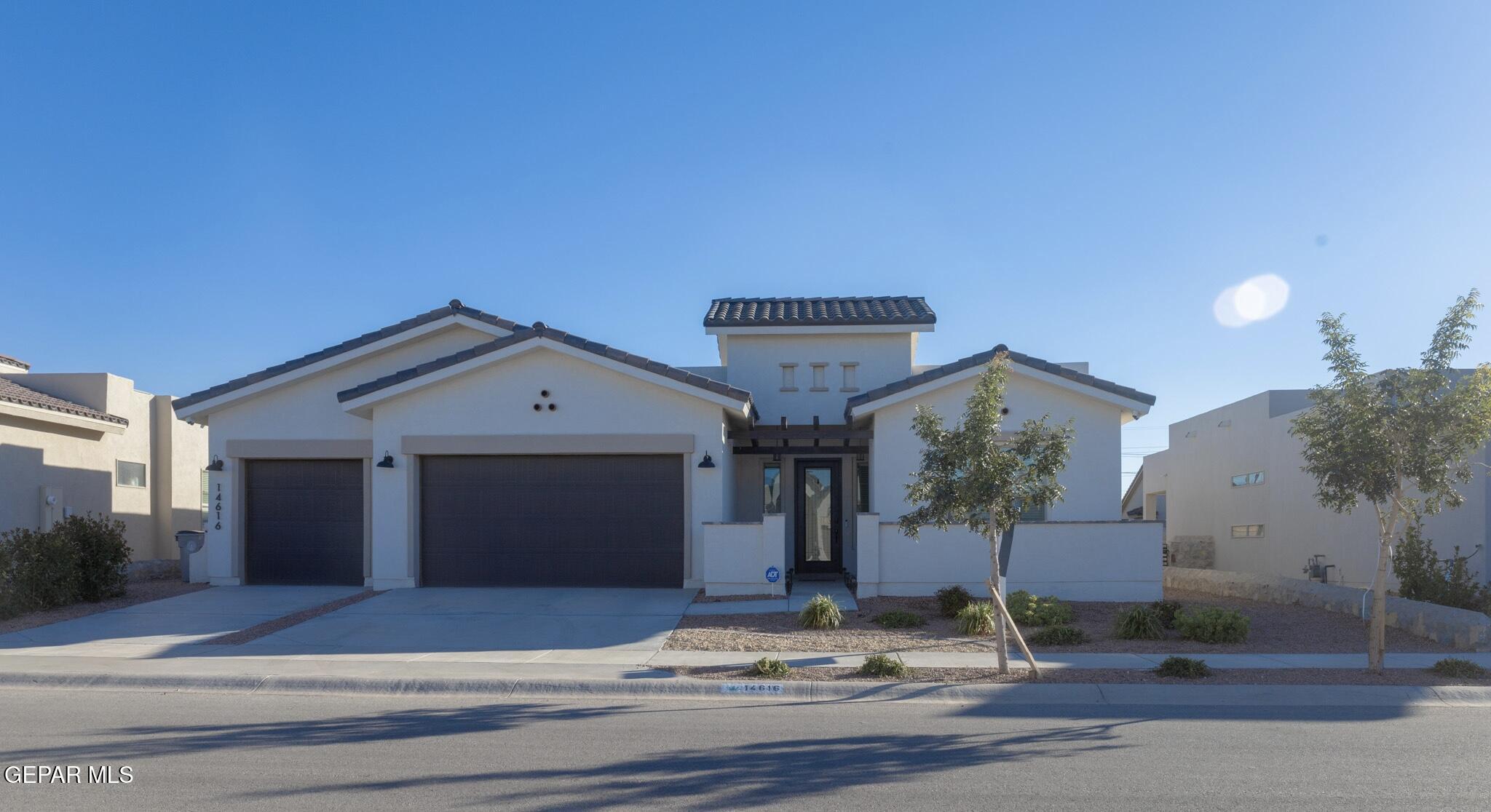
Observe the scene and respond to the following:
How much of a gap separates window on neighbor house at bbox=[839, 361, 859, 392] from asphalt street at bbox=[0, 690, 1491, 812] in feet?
39.9

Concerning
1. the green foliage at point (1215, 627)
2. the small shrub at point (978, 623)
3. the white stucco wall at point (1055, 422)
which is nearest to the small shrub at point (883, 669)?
the small shrub at point (978, 623)

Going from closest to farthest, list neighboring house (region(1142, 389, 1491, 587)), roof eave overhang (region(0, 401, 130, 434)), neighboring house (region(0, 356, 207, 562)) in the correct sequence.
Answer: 1. neighboring house (region(1142, 389, 1491, 587))
2. roof eave overhang (region(0, 401, 130, 434))
3. neighboring house (region(0, 356, 207, 562))

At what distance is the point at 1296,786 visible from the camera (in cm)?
686

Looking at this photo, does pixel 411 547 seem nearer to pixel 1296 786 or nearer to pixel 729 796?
pixel 729 796

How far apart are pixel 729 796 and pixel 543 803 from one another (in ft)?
3.90

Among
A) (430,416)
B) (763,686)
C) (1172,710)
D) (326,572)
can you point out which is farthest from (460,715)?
(326,572)

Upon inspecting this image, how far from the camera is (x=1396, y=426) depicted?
10789 mm

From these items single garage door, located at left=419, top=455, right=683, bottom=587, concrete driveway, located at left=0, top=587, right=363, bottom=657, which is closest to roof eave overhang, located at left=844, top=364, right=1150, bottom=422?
single garage door, located at left=419, top=455, right=683, bottom=587

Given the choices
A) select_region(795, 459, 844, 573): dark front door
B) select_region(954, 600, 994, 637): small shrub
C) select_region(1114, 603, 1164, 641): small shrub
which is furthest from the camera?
select_region(795, 459, 844, 573): dark front door

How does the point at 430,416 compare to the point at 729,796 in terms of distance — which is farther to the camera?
the point at 430,416

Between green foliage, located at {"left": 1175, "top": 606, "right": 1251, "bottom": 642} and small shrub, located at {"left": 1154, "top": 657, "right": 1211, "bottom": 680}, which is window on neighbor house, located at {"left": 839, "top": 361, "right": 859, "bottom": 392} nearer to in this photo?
green foliage, located at {"left": 1175, "top": 606, "right": 1251, "bottom": 642}

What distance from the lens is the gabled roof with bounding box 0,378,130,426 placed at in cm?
1930

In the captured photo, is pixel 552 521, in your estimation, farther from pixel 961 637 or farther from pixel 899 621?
pixel 961 637

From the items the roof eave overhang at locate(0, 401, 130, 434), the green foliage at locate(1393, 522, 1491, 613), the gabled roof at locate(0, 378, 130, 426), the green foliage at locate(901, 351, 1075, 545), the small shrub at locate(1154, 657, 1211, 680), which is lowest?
the small shrub at locate(1154, 657, 1211, 680)
